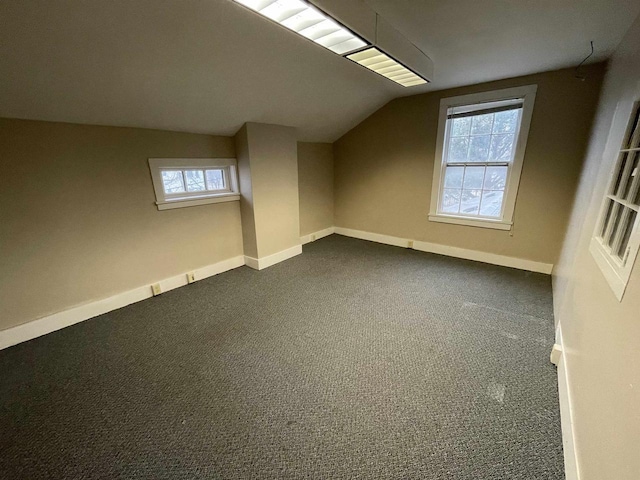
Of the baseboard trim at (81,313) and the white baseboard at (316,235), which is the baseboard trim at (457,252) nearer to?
the white baseboard at (316,235)

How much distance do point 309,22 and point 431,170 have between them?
271 centimetres

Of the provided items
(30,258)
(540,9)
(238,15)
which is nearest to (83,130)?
(30,258)

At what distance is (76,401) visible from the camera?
161cm

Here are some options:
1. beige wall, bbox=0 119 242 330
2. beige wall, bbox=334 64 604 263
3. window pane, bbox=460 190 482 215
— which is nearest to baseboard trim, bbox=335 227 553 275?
beige wall, bbox=334 64 604 263

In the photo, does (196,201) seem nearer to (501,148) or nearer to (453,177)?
(453,177)

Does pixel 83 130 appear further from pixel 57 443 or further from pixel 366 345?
pixel 366 345

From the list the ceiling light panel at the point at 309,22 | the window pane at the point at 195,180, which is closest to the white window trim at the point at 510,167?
the ceiling light panel at the point at 309,22

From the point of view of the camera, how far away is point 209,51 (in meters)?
1.91

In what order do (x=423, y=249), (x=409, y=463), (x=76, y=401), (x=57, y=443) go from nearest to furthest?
1. (x=409, y=463)
2. (x=57, y=443)
3. (x=76, y=401)
4. (x=423, y=249)

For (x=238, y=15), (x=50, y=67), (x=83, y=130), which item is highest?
(x=238, y=15)

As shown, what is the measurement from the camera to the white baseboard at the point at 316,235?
15.1 ft

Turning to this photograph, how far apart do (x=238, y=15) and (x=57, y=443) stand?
8.60 ft

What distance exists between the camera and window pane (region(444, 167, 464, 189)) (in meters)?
3.61

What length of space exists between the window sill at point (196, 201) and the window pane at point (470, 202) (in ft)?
10.0
